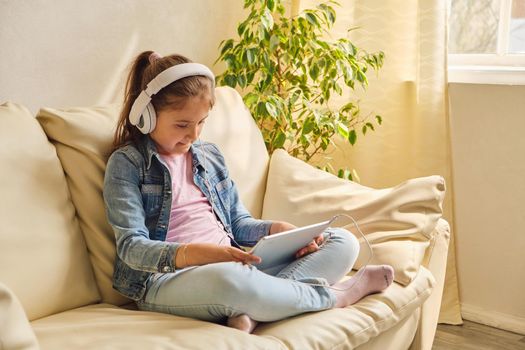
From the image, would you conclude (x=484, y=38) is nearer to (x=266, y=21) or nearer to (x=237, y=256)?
(x=266, y=21)

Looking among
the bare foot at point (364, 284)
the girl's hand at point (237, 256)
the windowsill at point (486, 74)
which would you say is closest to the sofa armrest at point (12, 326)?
the girl's hand at point (237, 256)

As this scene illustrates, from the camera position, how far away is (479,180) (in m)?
2.89

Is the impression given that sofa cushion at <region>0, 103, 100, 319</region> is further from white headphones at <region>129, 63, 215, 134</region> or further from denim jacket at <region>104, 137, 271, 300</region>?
white headphones at <region>129, 63, 215, 134</region>

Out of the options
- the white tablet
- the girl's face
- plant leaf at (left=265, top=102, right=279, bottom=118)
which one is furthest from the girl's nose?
plant leaf at (left=265, top=102, right=279, bottom=118)

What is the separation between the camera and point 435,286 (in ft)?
7.21

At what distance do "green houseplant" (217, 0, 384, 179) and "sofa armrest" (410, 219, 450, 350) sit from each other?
0.62m

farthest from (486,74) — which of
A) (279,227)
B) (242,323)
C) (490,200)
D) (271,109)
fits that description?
(242,323)

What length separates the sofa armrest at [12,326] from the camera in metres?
1.16

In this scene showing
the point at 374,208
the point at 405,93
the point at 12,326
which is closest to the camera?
the point at 12,326

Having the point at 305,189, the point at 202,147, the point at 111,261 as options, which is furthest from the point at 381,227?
the point at 111,261

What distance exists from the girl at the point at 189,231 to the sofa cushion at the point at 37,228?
0.10 meters

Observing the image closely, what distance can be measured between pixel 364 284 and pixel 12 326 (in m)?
0.95

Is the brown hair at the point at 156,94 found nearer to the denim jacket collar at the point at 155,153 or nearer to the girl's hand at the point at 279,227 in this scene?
the denim jacket collar at the point at 155,153

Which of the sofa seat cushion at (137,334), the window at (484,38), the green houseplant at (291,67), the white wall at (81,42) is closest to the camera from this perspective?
the sofa seat cushion at (137,334)
